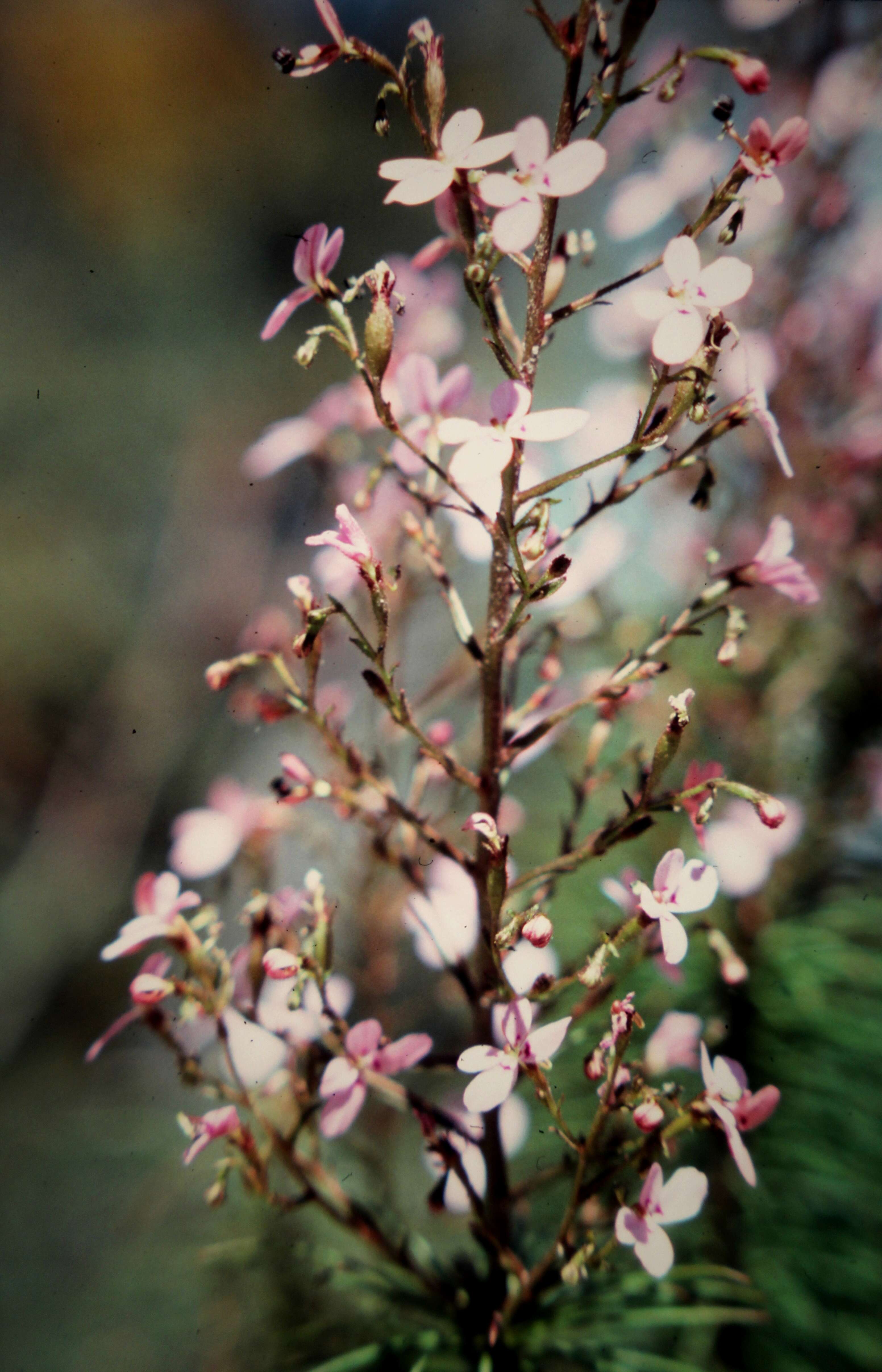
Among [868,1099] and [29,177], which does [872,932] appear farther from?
[29,177]

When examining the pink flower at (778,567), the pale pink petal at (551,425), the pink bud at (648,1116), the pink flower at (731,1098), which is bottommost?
the pink flower at (731,1098)

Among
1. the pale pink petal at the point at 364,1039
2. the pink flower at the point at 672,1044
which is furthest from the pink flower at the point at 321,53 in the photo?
the pink flower at the point at 672,1044

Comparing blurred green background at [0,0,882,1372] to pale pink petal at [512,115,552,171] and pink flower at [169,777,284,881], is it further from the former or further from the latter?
pale pink petal at [512,115,552,171]

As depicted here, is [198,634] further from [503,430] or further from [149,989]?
[503,430]

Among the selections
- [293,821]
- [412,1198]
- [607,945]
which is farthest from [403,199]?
[412,1198]

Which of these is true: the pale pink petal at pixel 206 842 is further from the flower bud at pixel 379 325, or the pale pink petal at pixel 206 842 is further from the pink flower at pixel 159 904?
the flower bud at pixel 379 325

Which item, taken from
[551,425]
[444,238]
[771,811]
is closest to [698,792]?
[771,811]
